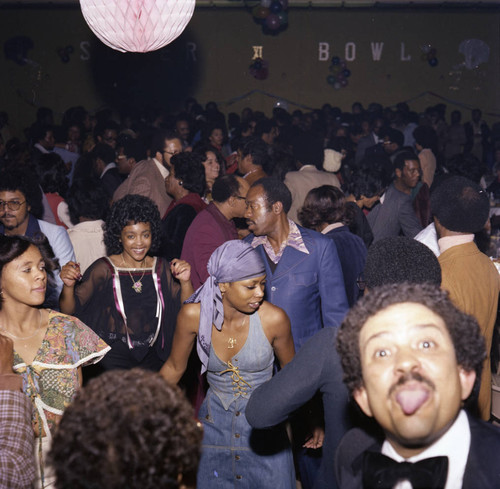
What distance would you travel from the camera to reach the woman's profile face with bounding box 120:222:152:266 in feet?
10.9

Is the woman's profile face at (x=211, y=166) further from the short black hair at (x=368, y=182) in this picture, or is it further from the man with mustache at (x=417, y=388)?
the man with mustache at (x=417, y=388)

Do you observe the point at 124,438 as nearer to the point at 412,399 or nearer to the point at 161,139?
the point at 412,399

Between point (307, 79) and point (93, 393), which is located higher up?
point (307, 79)

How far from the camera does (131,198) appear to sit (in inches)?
136

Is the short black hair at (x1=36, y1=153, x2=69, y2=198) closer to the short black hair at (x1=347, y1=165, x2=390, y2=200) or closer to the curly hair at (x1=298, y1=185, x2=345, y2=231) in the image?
the curly hair at (x1=298, y1=185, x2=345, y2=231)

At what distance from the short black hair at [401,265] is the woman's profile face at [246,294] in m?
0.63

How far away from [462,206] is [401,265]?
2.61 feet

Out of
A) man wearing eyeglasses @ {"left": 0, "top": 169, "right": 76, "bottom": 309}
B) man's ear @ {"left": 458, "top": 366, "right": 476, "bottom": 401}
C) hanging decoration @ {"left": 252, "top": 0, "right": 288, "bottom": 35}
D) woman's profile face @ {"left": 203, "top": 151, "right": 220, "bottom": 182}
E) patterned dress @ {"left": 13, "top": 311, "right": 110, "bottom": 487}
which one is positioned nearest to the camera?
man's ear @ {"left": 458, "top": 366, "right": 476, "bottom": 401}

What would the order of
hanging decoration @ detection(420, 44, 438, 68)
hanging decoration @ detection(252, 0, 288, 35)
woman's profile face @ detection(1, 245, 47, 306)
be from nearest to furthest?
woman's profile face @ detection(1, 245, 47, 306) < hanging decoration @ detection(252, 0, 288, 35) < hanging decoration @ detection(420, 44, 438, 68)

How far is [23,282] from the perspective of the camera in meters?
2.48

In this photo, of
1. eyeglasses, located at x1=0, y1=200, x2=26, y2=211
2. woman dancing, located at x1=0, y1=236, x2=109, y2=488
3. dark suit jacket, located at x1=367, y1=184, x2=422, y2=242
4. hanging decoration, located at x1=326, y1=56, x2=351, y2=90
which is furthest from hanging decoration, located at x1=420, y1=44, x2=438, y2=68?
woman dancing, located at x1=0, y1=236, x2=109, y2=488

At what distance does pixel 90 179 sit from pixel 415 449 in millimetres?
3390

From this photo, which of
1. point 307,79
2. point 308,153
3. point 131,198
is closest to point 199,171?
point 131,198

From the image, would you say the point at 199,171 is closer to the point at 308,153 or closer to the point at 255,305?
the point at 255,305
